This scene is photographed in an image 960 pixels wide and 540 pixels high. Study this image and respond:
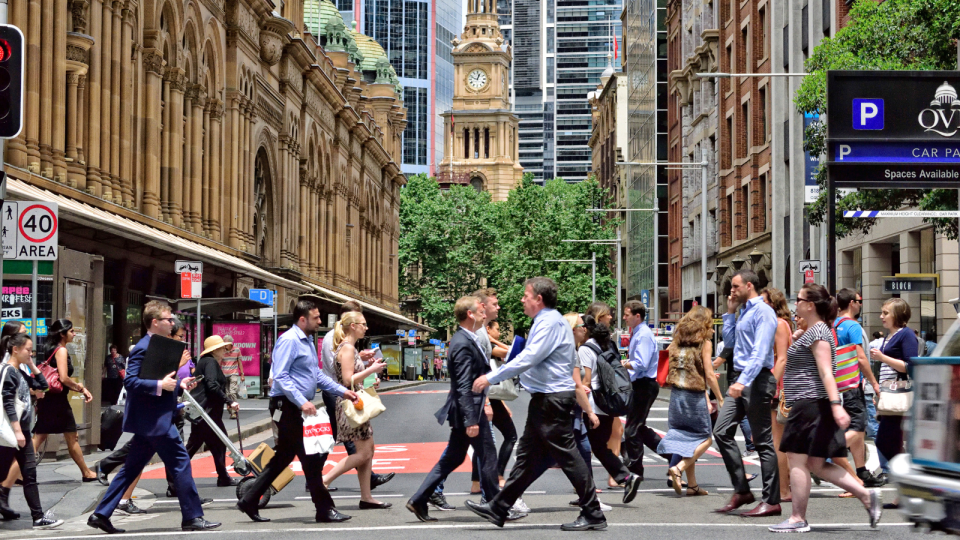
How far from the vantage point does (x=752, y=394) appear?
37.4 feet

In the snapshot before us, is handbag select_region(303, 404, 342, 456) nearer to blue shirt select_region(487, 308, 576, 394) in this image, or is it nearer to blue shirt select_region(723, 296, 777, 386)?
blue shirt select_region(487, 308, 576, 394)

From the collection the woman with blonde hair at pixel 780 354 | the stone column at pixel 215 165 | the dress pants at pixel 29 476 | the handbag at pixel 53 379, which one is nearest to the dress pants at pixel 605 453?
the woman with blonde hair at pixel 780 354

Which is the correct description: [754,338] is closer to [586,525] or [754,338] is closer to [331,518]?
[586,525]

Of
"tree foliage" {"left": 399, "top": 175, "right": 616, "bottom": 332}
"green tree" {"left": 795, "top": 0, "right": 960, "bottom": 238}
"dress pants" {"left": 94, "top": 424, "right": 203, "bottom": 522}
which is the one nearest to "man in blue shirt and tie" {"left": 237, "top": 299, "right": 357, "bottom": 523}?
"dress pants" {"left": 94, "top": 424, "right": 203, "bottom": 522}

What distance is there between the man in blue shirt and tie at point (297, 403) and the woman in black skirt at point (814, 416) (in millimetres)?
3536

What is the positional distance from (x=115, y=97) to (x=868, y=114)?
18696 millimetres

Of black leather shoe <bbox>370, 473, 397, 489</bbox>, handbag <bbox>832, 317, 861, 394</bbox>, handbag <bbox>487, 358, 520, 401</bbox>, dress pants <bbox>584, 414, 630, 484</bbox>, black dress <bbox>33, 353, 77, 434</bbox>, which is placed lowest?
black leather shoe <bbox>370, 473, 397, 489</bbox>

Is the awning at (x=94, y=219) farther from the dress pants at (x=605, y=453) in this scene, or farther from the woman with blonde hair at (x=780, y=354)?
the woman with blonde hair at (x=780, y=354)

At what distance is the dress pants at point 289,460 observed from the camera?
10875mm

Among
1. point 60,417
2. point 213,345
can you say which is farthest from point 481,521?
point 60,417

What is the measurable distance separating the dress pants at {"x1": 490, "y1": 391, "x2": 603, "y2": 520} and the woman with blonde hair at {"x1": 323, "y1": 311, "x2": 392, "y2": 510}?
1.65 m

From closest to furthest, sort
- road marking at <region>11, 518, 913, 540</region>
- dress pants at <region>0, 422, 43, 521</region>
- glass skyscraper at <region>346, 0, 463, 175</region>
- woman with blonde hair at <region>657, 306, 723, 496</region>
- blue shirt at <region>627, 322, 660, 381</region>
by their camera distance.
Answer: road marking at <region>11, 518, 913, 540</region> → dress pants at <region>0, 422, 43, 521</region> → woman with blonde hair at <region>657, 306, 723, 496</region> → blue shirt at <region>627, 322, 660, 381</region> → glass skyscraper at <region>346, 0, 463, 175</region>

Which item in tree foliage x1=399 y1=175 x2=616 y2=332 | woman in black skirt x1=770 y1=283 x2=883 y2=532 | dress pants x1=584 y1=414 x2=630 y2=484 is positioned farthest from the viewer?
tree foliage x1=399 y1=175 x2=616 y2=332

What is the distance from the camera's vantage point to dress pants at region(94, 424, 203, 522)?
34.1ft
